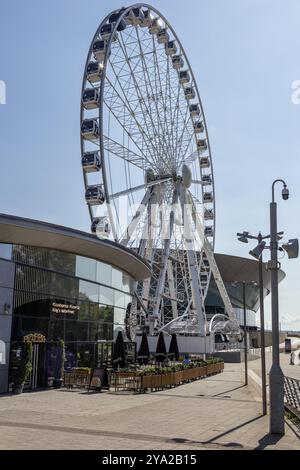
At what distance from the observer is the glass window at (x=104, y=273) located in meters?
32.1

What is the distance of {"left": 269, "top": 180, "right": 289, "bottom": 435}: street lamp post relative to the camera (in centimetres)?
1468

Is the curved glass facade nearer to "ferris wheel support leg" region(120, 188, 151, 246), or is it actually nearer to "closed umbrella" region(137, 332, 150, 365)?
"closed umbrella" region(137, 332, 150, 365)

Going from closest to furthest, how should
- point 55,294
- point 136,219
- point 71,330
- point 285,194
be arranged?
1. point 285,194
2. point 55,294
3. point 71,330
4. point 136,219

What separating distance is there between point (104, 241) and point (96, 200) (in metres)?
5.74

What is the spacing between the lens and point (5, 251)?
82.3ft

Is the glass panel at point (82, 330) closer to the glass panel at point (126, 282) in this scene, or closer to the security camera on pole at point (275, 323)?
the glass panel at point (126, 282)

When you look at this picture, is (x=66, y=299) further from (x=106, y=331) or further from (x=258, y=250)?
(x=258, y=250)

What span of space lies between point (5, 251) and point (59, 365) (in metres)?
6.23

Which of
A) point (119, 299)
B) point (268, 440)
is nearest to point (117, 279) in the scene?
point (119, 299)

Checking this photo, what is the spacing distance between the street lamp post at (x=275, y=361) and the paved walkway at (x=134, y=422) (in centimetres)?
44

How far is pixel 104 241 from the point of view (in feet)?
98.9

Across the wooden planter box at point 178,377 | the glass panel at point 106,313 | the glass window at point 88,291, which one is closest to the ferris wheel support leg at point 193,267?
the glass panel at point 106,313
